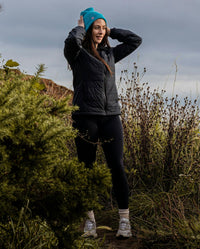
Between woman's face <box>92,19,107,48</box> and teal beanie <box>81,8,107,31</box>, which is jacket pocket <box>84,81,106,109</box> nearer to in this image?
woman's face <box>92,19,107,48</box>

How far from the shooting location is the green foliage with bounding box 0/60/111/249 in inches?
74.4

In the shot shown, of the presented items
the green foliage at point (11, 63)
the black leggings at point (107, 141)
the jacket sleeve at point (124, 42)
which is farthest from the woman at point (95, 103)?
the green foliage at point (11, 63)

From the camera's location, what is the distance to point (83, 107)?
11.3ft

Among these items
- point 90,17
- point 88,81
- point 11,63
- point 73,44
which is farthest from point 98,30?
point 11,63

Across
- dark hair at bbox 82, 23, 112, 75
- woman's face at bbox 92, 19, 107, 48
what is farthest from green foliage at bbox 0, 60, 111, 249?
woman's face at bbox 92, 19, 107, 48

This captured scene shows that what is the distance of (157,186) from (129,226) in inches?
45.6

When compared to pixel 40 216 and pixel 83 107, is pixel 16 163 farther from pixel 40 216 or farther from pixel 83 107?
pixel 83 107

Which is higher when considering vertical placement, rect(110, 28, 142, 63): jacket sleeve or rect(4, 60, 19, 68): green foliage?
rect(110, 28, 142, 63): jacket sleeve

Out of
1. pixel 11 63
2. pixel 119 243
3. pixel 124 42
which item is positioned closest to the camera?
pixel 11 63

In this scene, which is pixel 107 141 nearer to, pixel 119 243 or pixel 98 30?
pixel 119 243

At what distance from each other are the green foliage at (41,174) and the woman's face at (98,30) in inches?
68.5

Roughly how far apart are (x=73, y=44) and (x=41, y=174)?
1.86m

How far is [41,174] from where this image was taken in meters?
2.01

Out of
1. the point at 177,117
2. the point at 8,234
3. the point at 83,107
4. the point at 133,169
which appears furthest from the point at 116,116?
the point at 8,234
